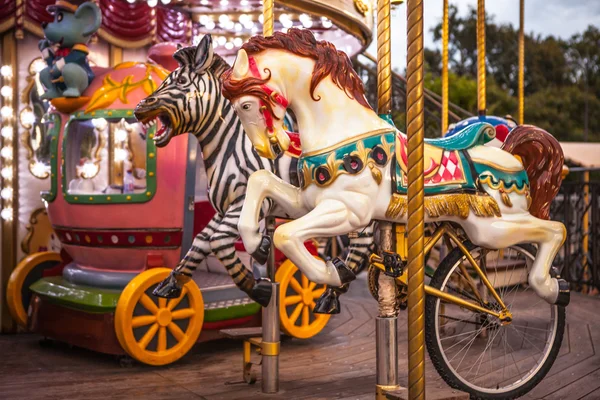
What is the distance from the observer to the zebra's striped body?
3.36 metres

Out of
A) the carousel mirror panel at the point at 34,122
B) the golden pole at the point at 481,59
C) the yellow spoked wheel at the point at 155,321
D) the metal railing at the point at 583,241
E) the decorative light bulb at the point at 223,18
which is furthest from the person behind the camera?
the metal railing at the point at 583,241

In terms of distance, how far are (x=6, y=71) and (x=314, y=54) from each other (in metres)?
3.53

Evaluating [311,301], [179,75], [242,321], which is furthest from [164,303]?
[179,75]

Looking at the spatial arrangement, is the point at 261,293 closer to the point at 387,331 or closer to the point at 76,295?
the point at 387,331

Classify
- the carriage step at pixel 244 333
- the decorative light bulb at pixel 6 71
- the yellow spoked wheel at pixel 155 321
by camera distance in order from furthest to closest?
1. the decorative light bulb at pixel 6 71
2. the yellow spoked wheel at pixel 155 321
3. the carriage step at pixel 244 333

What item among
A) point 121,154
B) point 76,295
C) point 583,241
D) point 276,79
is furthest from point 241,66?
point 583,241

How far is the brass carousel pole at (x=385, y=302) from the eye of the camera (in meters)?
2.75

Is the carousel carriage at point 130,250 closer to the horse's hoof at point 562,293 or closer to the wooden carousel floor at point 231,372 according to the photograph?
the wooden carousel floor at point 231,372

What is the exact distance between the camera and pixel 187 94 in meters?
3.64

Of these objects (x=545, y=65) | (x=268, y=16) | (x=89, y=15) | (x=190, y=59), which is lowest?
(x=190, y=59)

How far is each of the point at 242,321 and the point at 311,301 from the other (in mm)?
513

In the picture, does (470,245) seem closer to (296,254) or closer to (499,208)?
(499,208)

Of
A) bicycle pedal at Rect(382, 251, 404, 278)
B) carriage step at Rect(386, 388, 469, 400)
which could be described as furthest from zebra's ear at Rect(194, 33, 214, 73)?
carriage step at Rect(386, 388, 469, 400)

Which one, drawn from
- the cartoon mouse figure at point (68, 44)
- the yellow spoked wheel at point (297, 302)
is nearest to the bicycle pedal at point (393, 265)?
the yellow spoked wheel at point (297, 302)
